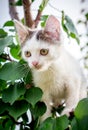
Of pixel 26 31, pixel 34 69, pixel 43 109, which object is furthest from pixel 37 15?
pixel 43 109

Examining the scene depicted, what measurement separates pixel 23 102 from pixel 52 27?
25 cm

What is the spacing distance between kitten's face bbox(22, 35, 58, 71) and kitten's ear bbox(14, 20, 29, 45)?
3cm

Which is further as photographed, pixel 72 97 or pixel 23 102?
pixel 72 97

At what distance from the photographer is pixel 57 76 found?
994 millimetres

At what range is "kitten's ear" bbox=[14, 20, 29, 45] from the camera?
3.11 feet

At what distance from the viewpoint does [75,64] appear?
1.06 metres

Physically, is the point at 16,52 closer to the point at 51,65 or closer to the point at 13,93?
the point at 51,65

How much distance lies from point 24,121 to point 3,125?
75 millimetres

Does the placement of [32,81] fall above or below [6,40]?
below

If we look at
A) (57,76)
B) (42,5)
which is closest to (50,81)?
(57,76)

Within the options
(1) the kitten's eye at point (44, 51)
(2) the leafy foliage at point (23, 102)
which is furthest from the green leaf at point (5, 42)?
(1) the kitten's eye at point (44, 51)

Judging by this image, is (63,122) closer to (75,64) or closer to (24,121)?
(24,121)

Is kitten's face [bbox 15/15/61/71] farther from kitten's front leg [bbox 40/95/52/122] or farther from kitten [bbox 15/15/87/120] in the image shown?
kitten's front leg [bbox 40/95/52/122]

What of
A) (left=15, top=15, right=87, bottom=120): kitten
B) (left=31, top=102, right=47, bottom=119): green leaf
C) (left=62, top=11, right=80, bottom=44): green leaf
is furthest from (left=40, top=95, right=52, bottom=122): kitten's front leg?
(left=62, top=11, right=80, bottom=44): green leaf
